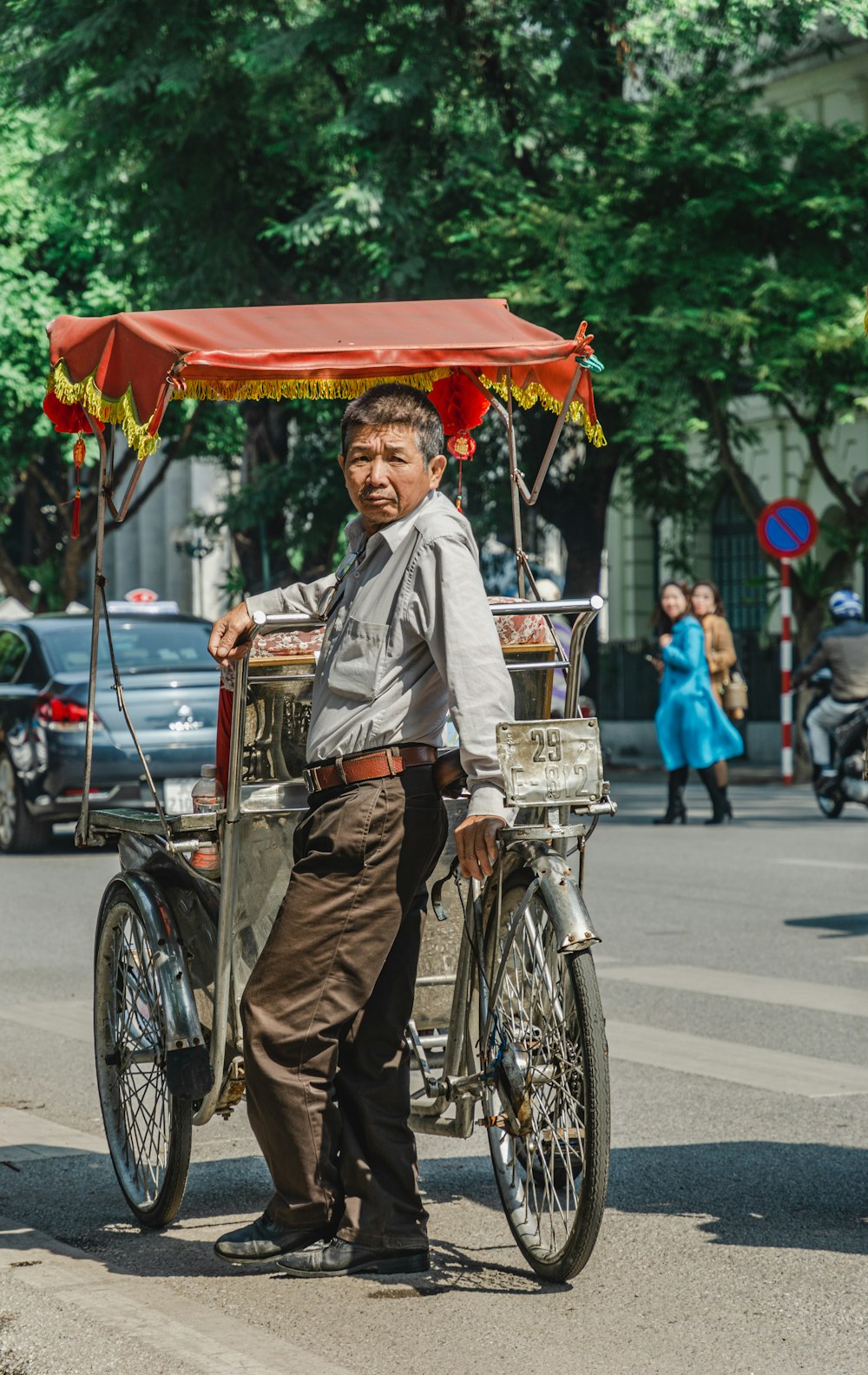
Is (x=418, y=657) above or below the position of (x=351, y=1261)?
above

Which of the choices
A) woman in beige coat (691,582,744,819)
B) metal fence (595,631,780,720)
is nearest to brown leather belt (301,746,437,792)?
woman in beige coat (691,582,744,819)

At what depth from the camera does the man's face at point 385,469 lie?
453 centimetres

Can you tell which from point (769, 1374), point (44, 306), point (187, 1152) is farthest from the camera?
point (44, 306)

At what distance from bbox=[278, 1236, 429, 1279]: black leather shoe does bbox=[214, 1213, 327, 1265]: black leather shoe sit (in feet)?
0.10

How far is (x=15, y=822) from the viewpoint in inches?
599

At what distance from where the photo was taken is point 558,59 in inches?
874

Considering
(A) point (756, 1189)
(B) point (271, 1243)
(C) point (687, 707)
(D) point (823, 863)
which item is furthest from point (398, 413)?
(C) point (687, 707)

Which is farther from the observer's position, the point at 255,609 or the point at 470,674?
the point at 255,609

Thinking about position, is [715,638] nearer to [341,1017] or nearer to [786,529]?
[786,529]

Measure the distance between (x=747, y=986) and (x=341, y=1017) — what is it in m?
4.67

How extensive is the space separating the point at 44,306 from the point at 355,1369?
32.2m

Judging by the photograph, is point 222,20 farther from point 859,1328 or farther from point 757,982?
point 859,1328

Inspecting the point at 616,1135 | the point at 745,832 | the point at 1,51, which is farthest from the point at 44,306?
the point at 616,1135

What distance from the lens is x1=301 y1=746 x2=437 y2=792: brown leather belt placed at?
174 inches
